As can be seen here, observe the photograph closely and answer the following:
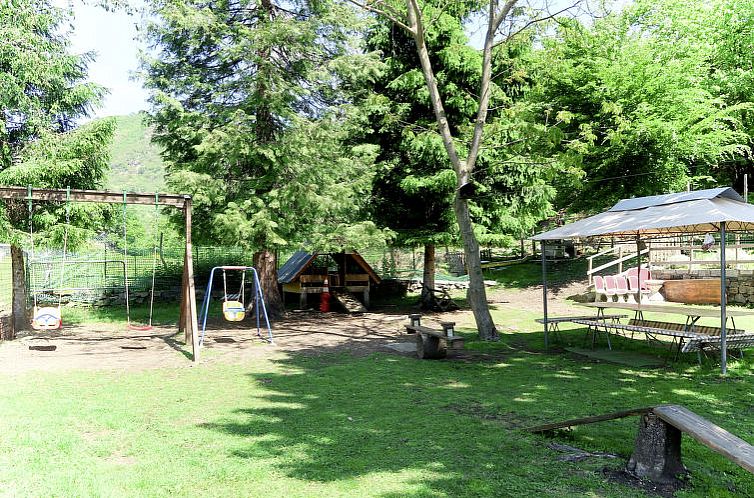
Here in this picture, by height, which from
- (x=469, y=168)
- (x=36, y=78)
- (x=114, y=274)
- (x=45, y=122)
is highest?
(x=36, y=78)

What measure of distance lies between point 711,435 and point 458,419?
2755mm

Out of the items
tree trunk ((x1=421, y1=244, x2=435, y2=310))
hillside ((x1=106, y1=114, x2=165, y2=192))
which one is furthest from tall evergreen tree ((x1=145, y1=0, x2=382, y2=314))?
hillside ((x1=106, y1=114, x2=165, y2=192))

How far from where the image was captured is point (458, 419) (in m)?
6.18

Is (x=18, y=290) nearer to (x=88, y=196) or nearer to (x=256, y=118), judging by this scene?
(x=88, y=196)

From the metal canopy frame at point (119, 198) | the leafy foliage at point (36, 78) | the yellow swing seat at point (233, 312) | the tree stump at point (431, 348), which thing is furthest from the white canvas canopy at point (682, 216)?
the leafy foliage at point (36, 78)

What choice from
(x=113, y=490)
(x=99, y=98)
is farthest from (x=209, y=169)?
(x=113, y=490)

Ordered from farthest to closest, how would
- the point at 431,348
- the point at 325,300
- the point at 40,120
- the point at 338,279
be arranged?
the point at 338,279
the point at 325,300
the point at 40,120
the point at 431,348

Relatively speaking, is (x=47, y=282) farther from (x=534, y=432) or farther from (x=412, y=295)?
(x=534, y=432)

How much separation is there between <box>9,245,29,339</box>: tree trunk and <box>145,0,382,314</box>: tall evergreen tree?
13.5ft

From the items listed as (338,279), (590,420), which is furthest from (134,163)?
(590,420)

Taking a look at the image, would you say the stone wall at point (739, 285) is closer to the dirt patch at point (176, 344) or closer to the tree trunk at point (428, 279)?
the dirt patch at point (176, 344)

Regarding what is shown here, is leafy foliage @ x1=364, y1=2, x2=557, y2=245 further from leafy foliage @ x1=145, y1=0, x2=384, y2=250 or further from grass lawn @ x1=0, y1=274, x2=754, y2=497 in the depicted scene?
grass lawn @ x1=0, y1=274, x2=754, y2=497

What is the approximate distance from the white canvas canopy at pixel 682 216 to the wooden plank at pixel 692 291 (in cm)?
467

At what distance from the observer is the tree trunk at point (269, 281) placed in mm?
16062
